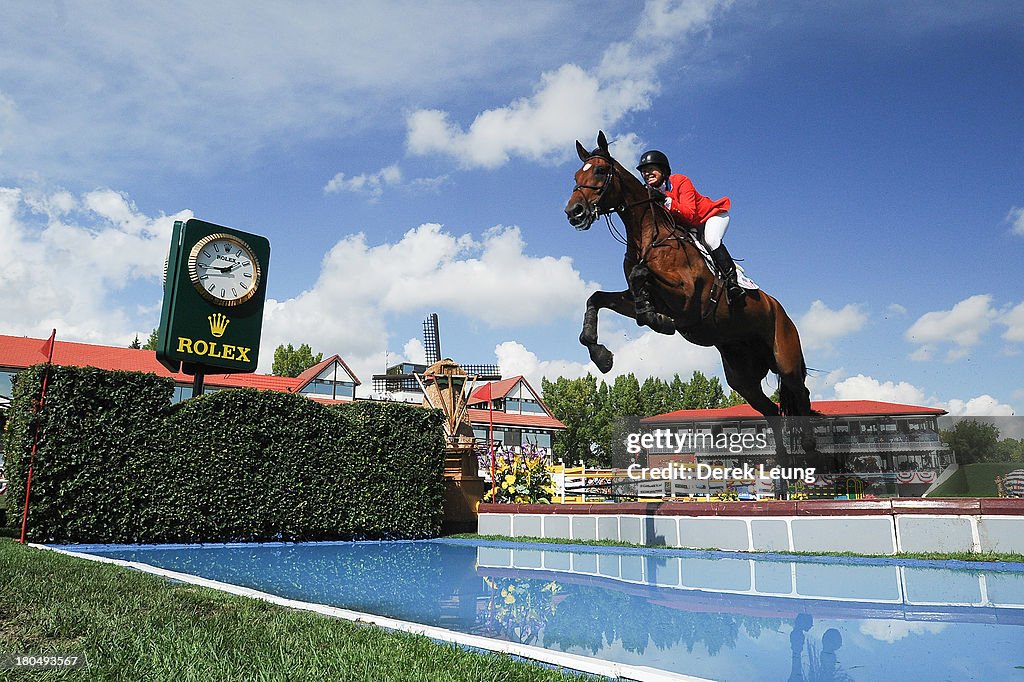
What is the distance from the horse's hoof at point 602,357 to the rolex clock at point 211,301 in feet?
28.9

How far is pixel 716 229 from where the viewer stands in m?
7.27

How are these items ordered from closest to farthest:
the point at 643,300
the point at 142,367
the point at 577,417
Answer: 1. the point at 643,300
2. the point at 142,367
3. the point at 577,417

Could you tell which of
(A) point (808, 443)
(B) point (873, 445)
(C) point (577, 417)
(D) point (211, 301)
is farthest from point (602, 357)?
(C) point (577, 417)

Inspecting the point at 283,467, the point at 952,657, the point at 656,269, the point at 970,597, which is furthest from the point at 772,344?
the point at 283,467

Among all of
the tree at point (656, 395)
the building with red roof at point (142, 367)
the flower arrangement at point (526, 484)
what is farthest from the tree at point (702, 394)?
the flower arrangement at point (526, 484)

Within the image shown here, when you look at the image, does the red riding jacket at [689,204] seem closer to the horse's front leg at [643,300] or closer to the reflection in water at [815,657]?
the horse's front leg at [643,300]

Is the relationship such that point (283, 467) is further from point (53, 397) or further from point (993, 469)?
point (993, 469)

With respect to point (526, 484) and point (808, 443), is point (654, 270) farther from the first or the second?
point (526, 484)

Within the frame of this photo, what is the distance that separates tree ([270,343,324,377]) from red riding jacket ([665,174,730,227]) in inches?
2170

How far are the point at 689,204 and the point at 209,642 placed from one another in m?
6.13

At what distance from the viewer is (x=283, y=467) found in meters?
13.2

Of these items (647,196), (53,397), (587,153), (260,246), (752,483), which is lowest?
(752,483)

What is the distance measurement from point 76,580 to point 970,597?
7.71 meters

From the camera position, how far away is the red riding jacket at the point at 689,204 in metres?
7.26
